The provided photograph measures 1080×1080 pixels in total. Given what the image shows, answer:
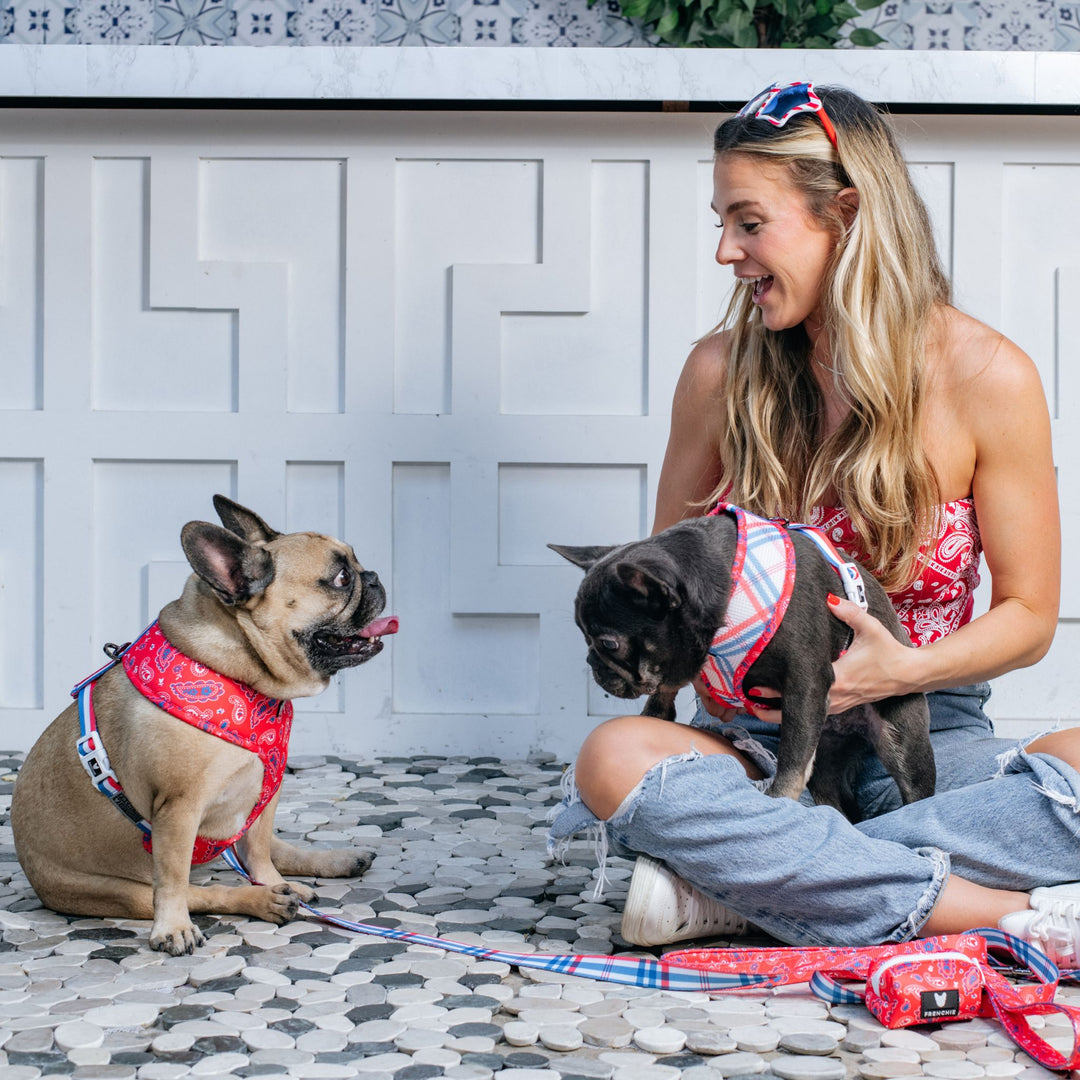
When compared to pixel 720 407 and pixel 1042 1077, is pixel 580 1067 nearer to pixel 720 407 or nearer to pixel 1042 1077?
pixel 1042 1077

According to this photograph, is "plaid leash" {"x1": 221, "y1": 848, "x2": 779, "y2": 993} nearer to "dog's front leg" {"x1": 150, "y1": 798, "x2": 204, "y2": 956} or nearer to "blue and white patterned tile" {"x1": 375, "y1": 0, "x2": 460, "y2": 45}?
"dog's front leg" {"x1": 150, "y1": 798, "x2": 204, "y2": 956}

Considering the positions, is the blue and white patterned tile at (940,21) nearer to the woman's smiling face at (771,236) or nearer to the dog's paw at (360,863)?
the woman's smiling face at (771,236)

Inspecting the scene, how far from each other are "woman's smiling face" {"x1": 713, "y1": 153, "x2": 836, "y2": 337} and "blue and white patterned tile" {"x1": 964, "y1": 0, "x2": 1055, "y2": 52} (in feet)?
8.18

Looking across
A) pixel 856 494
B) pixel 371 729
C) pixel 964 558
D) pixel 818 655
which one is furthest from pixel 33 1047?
pixel 371 729

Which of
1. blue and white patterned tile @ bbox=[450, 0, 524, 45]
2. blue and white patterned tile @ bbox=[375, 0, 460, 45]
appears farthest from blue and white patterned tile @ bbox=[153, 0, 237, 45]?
blue and white patterned tile @ bbox=[450, 0, 524, 45]

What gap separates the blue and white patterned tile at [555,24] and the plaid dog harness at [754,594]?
279cm

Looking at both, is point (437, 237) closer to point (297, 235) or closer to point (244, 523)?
point (297, 235)

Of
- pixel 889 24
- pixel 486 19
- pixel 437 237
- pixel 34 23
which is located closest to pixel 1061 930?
pixel 437 237

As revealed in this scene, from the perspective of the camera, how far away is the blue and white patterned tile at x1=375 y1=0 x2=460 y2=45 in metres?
4.17

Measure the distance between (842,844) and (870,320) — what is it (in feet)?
3.00

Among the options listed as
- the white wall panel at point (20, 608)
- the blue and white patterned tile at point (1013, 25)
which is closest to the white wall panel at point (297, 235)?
the white wall panel at point (20, 608)

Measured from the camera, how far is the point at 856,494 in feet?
7.05

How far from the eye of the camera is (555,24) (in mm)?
4180

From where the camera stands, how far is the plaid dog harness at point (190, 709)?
79.0 inches
